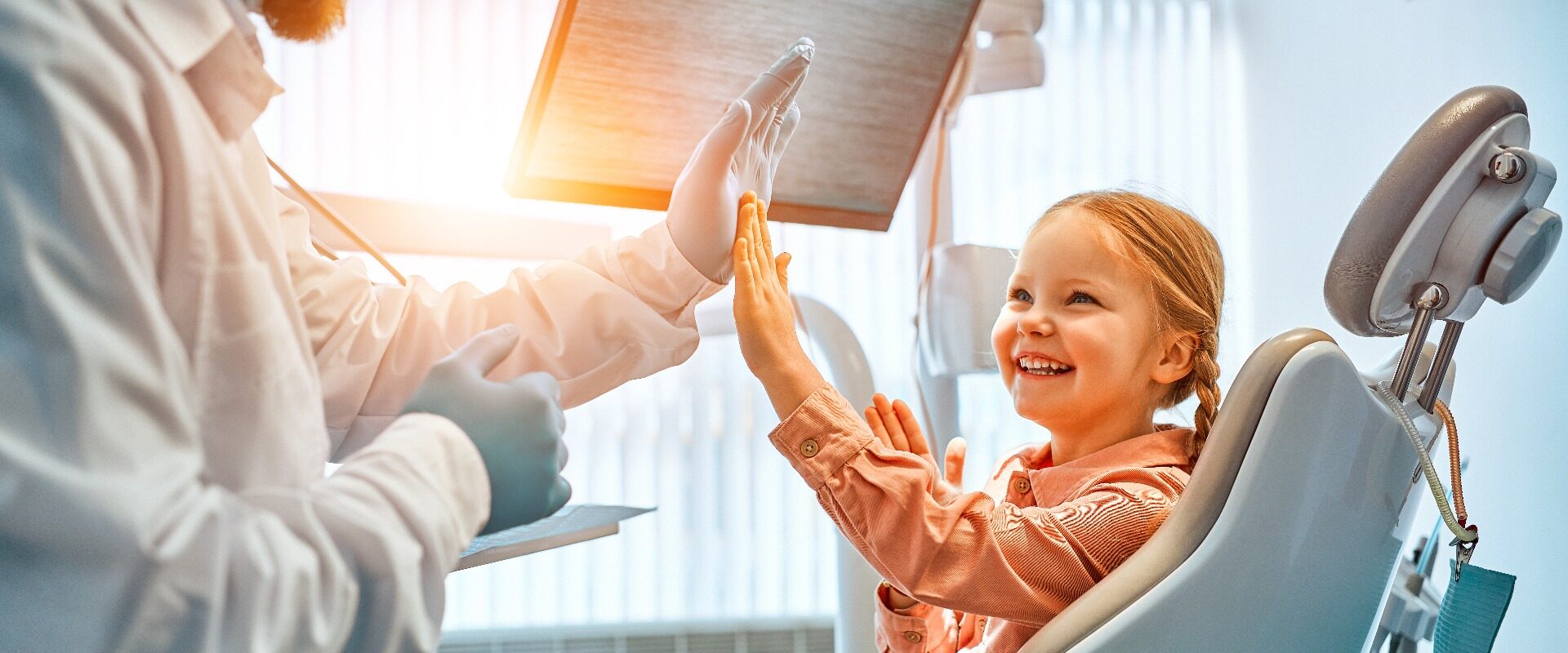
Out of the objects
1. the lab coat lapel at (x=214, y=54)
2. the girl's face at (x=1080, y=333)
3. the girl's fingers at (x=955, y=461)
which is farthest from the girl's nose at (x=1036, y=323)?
the lab coat lapel at (x=214, y=54)

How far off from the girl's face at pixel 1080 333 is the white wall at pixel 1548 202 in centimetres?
100

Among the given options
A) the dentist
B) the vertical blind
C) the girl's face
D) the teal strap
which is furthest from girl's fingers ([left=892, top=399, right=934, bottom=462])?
the vertical blind

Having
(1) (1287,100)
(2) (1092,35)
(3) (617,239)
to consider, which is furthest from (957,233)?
(3) (617,239)

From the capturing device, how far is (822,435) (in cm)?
86

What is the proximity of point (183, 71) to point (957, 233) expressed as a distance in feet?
8.76

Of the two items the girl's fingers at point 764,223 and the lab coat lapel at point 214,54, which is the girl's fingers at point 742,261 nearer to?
the girl's fingers at point 764,223

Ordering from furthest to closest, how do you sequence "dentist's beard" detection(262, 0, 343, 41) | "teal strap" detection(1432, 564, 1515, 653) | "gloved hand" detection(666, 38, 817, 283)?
"teal strap" detection(1432, 564, 1515, 653), "gloved hand" detection(666, 38, 817, 283), "dentist's beard" detection(262, 0, 343, 41)

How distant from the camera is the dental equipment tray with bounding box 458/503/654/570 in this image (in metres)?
0.50

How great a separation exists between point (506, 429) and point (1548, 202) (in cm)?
202

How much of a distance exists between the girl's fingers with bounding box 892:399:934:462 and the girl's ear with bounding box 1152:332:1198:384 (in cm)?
22

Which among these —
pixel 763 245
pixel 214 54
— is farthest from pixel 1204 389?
pixel 214 54

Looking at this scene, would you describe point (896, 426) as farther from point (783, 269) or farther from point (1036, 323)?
point (783, 269)

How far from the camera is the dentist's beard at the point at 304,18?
0.47 m

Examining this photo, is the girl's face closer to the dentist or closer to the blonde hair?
the blonde hair
